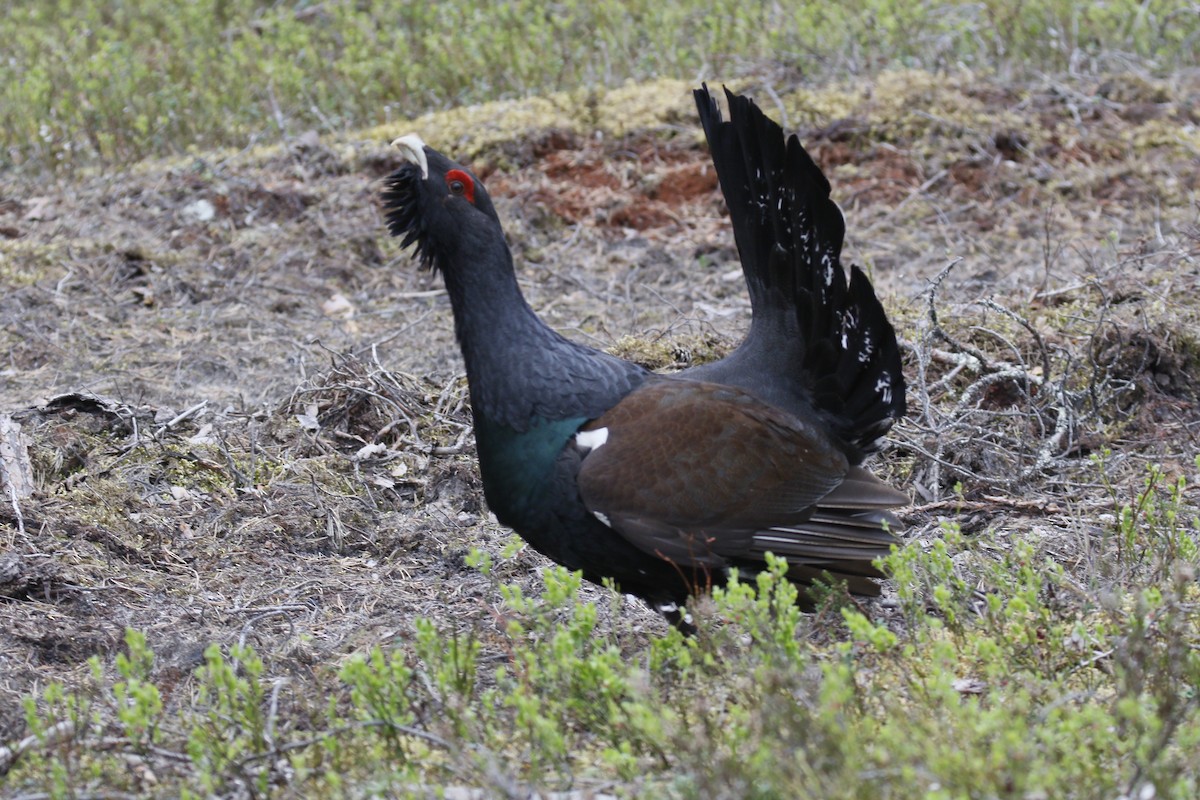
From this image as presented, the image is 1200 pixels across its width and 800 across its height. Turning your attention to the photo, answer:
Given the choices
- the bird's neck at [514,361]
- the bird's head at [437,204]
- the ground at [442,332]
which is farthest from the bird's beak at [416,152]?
the ground at [442,332]

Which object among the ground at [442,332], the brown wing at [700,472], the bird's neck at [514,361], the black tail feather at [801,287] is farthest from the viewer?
the ground at [442,332]

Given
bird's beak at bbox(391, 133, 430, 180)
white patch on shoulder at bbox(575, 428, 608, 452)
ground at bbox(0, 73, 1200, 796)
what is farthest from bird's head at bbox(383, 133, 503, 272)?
ground at bbox(0, 73, 1200, 796)

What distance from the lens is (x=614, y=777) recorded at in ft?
9.87

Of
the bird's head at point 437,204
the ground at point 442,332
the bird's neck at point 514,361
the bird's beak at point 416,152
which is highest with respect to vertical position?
the bird's beak at point 416,152

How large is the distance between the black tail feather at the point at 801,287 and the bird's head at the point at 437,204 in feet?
2.52

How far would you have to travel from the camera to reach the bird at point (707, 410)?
12.6 feet

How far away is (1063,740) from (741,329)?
4053 millimetres

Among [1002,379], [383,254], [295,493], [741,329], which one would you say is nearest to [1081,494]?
[1002,379]

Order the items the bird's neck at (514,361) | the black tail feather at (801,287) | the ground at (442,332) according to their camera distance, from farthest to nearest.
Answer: the ground at (442,332) < the black tail feather at (801,287) < the bird's neck at (514,361)

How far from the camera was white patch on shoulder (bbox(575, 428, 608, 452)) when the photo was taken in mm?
3881

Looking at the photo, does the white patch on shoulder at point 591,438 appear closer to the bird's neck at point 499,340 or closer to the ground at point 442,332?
the bird's neck at point 499,340

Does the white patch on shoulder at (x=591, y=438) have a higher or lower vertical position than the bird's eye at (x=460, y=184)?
lower

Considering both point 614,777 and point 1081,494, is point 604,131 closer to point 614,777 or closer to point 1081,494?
point 1081,494

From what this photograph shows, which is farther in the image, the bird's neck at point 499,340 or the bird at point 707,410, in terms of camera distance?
the bird's neck at point 499,340
